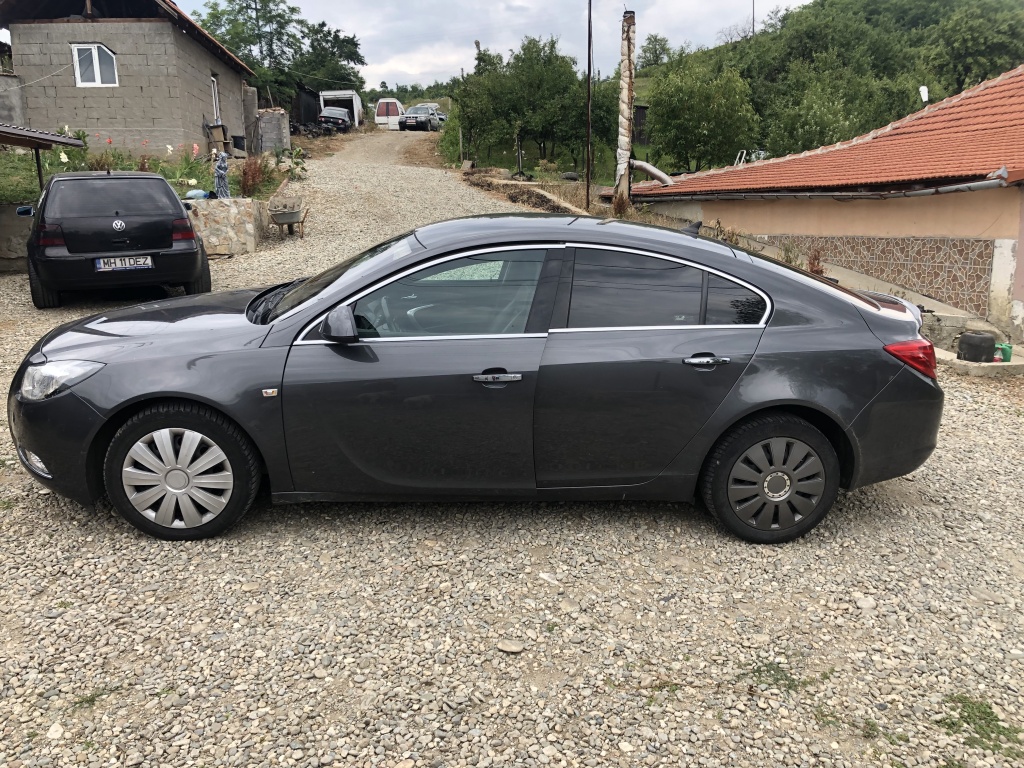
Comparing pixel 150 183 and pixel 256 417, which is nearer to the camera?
pixel 256 417

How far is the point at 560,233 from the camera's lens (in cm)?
384

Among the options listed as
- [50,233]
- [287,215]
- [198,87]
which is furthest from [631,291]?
[198,87]

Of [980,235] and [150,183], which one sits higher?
[150,183]

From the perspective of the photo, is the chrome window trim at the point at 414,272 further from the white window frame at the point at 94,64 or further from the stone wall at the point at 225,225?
the white window frame at the point at 94,64

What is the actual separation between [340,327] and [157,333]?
101 centimetres

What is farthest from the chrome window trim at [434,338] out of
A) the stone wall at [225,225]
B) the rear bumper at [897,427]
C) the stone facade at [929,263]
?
the stone wall at [225,225]

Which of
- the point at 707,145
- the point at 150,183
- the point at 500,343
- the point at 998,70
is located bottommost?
the point at 500,343

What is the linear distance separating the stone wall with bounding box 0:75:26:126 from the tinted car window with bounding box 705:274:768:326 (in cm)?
2328

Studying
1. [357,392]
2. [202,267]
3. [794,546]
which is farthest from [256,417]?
[202,267]

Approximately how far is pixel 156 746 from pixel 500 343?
2127 mm

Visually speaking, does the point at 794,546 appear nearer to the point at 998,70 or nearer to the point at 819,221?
the point at 819,221

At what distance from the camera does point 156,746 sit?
8.28ft

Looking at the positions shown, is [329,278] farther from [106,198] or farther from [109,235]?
[106,198]

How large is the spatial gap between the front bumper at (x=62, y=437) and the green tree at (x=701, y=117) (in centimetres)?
2629
